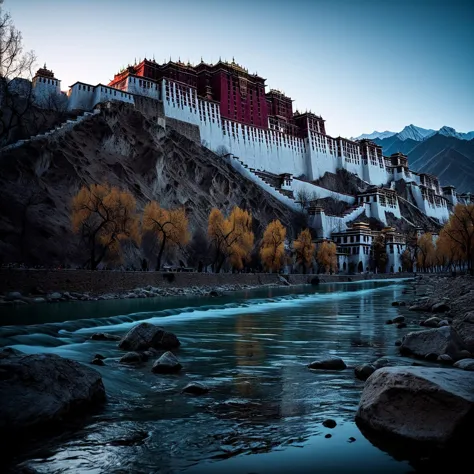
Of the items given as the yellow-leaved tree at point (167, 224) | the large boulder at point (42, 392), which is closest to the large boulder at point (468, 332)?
the large boulder at point (42, 392)

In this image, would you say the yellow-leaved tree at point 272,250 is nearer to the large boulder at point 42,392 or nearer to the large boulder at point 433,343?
the large boulder at point 433,343

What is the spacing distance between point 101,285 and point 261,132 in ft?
206

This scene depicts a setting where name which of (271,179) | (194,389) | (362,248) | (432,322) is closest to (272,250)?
(271,179)

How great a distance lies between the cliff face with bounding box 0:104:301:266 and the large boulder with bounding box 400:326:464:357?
3322 centimetres

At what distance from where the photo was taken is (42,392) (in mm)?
5582

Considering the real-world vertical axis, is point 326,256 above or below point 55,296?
above

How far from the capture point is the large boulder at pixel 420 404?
15.5ft

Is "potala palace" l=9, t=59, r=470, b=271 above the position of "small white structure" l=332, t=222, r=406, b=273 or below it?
above

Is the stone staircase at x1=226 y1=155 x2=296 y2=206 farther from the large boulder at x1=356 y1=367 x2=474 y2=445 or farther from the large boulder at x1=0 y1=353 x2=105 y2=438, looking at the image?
the large boulder at x1=356 y1=367 x2=474 y2=445

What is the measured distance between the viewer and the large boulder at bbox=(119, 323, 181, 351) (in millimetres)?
11188

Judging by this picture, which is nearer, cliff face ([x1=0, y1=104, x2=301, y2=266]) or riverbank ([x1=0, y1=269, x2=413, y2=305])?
riverbank ([x1=0, y1=269, x2=413, y2=305])

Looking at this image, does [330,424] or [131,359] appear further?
[131,359]

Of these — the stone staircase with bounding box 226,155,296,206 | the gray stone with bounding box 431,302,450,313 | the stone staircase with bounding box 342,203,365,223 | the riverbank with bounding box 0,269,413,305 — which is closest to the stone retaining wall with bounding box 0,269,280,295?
the riverbank with bounding box 0,269,413,305

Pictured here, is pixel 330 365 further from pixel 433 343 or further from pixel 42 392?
pixel 42 392
